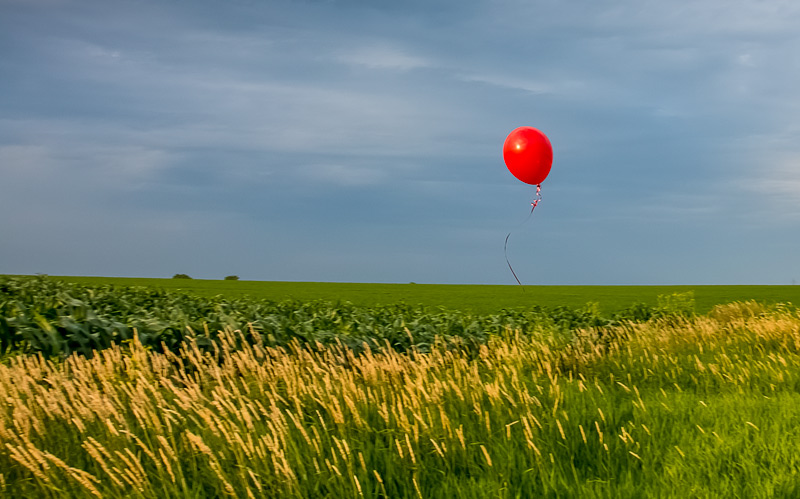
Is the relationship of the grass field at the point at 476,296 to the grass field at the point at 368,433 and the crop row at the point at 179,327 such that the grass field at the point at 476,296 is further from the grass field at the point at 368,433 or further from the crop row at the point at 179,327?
the grass field at the point at 368,433

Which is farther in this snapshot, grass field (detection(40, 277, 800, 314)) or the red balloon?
grass field (detection(40, 277, 800, 314))

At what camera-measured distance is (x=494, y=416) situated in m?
4.41

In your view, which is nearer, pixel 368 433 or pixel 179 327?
pixel 368 433

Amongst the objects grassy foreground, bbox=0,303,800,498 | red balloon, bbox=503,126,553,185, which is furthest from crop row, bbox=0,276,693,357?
red balloon, bbox=503,126,553,185

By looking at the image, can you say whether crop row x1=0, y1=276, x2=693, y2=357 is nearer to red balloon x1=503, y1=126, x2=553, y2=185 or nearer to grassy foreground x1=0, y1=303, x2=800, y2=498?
grassy foreground x1=0, y1=303, x2=800, y2=498

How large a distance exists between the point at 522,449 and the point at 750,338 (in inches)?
282

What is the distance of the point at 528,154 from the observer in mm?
10617

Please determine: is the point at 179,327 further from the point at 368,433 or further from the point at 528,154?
the point at 528,154

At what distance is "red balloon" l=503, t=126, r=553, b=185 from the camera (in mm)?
10633

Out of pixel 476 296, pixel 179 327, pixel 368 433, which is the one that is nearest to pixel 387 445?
pixel 368 433

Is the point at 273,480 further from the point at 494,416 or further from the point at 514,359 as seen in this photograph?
the point at 514,359

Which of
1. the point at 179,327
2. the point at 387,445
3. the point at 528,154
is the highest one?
the point at 528,154

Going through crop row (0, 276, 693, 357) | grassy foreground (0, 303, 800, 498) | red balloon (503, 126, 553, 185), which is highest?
red balloon (503, 126, 553, 185)

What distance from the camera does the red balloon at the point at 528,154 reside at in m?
10.6
